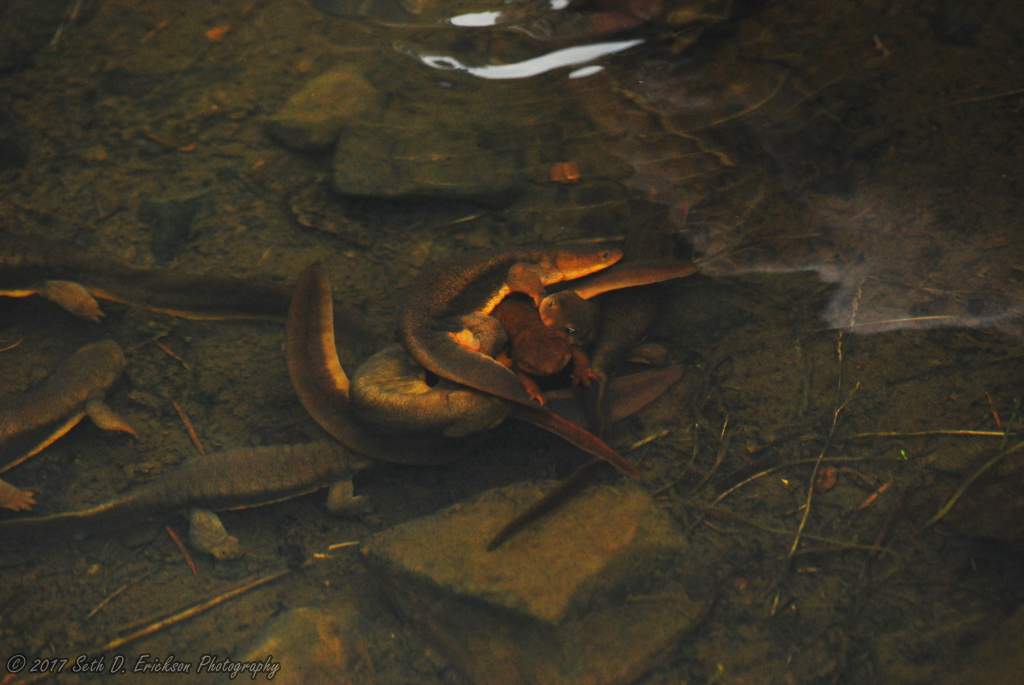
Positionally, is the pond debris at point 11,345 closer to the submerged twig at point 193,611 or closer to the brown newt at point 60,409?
the brown newt at point 60,409

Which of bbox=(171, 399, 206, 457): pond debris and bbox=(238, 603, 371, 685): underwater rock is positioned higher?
bbox=(171, 399, 206, 457): pond debris

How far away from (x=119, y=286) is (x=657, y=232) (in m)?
3.01

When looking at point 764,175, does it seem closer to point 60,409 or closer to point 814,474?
point 814,474

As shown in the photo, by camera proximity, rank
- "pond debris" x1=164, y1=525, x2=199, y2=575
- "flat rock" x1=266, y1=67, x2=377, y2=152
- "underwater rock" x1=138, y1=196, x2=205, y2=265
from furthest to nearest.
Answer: "flat rock" x1=266, y1=67, x2=377, y2=152
"underwater rock" x1=138, y1=196, x2=205, y2=265
"pond debris" x1=164, y1=525, x2=199, y2=575

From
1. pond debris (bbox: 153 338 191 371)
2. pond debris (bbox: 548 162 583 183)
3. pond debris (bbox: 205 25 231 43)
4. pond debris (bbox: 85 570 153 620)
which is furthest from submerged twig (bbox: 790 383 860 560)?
pond debris (bbox: 205 25 231 43)

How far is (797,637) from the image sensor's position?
3.13 meters

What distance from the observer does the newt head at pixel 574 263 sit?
3902 millimetres

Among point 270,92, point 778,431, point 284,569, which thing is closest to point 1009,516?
point 778,431

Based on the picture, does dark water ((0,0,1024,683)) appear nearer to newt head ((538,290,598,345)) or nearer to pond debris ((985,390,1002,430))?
pond debris ((985,390,1002,430))

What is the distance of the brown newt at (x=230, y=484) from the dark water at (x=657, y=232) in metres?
0.13

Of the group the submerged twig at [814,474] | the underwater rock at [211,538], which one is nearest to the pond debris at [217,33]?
the underwater rock at [211,538]

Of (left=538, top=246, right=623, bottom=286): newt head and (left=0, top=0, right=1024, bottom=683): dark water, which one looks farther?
(left=538, top=246, right=623, bottom=286): newt head

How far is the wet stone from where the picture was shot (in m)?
3.18

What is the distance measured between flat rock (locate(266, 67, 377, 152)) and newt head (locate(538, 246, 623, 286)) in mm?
1807
